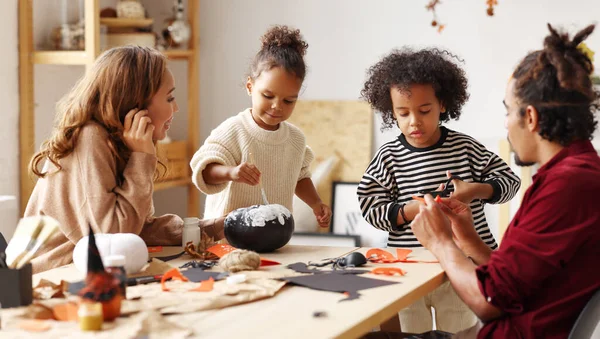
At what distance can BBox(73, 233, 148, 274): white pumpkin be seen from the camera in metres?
1.78

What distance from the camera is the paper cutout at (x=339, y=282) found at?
169 cm

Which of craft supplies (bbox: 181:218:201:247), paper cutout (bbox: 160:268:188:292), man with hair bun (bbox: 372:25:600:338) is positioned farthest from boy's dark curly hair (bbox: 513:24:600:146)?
craft supplies (bbox: 181:218:201:247)

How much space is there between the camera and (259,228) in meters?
2.09

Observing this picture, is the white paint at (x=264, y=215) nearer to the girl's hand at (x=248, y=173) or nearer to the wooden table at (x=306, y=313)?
the girl's hand at (x=248, y=173)

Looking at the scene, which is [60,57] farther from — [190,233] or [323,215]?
[190,233]

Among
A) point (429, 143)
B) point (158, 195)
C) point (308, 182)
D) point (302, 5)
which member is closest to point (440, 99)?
point (429, 143)

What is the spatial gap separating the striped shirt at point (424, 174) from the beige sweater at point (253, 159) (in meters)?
0.37

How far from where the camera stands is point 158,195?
452cm

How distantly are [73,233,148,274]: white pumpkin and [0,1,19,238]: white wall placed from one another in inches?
64.1

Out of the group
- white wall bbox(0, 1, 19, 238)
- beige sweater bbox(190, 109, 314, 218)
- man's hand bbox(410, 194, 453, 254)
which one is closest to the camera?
man's hand bbox(410, 194, 453, 254)

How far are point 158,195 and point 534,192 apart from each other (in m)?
3.14

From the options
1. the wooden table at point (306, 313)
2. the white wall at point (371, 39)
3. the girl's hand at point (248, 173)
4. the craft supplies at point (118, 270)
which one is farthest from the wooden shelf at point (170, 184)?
the craft supplies at point (118, 270)

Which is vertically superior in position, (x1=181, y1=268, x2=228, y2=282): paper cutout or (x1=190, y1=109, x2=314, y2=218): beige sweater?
(x1=190, y1=109, x2=314, y2=218): beige sweater

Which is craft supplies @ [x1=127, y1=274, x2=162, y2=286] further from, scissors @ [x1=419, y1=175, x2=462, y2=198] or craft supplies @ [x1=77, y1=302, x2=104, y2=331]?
scissors @ [x1=419, y1=175, x2=462, y2=198]
